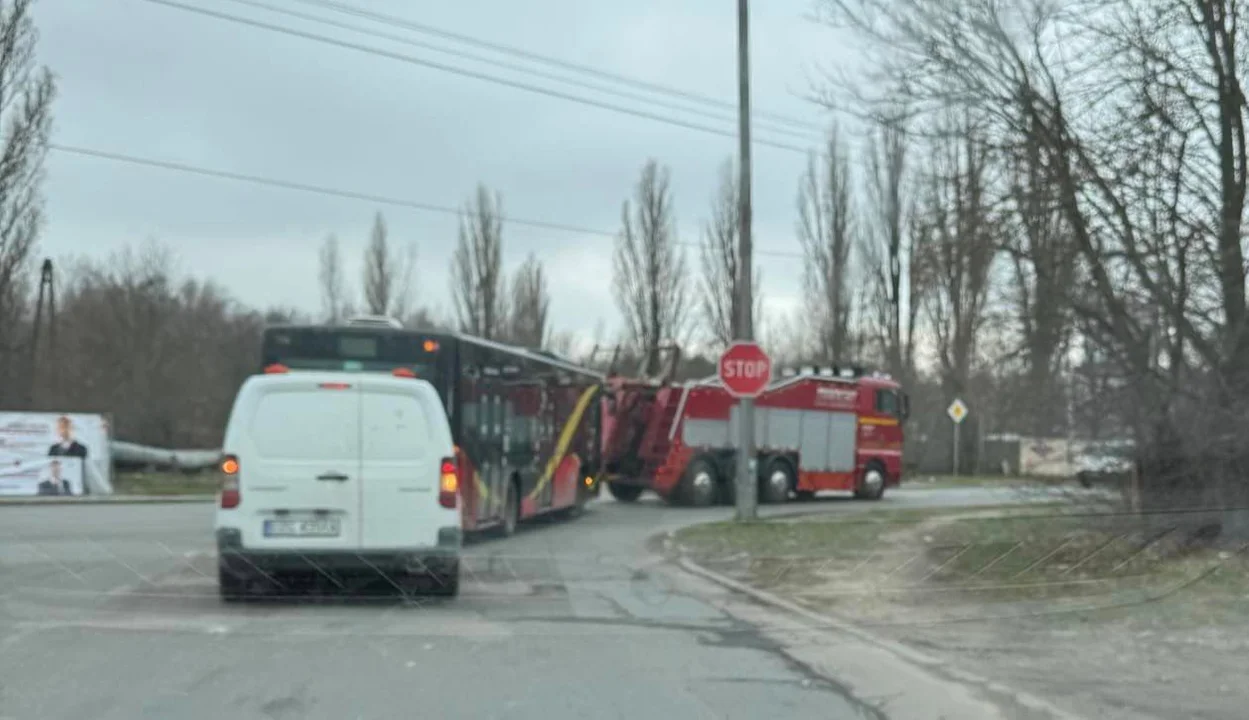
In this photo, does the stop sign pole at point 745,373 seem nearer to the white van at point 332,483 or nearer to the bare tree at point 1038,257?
the bare tree at point 1038,257

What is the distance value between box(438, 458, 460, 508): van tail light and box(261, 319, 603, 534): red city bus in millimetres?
3889

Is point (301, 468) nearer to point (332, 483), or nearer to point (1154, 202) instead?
point (332, 483)

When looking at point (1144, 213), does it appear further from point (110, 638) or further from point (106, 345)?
point (106, 345)

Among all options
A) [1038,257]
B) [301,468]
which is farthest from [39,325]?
[1038,257]

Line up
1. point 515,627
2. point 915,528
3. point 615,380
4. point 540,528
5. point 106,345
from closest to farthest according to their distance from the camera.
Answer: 1. point 515,627
2. point 915,528
3. point 540,528
4. point 615,380
5. point 106,345

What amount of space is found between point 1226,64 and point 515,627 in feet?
29.3

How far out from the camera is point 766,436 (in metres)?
28.6

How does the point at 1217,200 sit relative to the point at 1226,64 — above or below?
below

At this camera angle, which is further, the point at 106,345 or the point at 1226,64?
the point at 106,345

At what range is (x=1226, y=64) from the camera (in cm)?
1316

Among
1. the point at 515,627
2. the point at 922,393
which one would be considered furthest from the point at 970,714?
the point at 922,393

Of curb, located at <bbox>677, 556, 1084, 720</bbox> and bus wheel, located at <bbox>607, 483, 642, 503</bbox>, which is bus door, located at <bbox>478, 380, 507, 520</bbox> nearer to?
curb, located at <bbox>677, 556, 1084, 720</bbox>

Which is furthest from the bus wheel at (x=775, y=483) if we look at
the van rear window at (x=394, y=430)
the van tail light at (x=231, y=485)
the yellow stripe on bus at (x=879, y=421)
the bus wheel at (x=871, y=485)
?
the van tail light at (x=231, y=485)

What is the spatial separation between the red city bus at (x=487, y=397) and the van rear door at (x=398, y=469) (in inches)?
154
